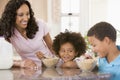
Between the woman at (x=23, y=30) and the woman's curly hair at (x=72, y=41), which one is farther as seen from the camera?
the woman at (x=23, y=30)

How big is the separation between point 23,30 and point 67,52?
0.50m

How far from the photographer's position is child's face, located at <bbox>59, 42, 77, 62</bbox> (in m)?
1.63

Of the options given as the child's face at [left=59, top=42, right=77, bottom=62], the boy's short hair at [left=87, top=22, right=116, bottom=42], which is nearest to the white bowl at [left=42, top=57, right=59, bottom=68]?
the child's face at [left=59, top=42, right=77, bottom=62]

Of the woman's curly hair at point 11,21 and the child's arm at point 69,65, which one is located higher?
the woman's curly hair at point 11,21

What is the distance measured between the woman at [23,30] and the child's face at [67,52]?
248mm

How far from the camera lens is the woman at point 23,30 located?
→ 6.26ft

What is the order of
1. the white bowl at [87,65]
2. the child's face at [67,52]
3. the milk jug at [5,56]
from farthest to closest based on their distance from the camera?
the child's face at [67,52] < the milk jug at [5,56] < the white bowl at [87,65]

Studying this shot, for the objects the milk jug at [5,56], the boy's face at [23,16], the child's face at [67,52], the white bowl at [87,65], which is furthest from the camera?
the boy's face at [23,16]

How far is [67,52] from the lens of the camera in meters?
1.67

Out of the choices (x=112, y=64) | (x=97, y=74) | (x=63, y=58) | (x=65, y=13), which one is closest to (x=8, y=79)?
(x=97, y=74)

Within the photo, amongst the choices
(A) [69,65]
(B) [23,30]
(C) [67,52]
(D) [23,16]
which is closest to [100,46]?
(A) [69,65]

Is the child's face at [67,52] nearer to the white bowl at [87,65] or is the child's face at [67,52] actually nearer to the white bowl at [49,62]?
the white bowl at [49,62]

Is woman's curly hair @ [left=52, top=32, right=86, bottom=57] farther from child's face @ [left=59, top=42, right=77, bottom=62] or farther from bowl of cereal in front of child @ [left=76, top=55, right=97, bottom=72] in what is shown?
bowl of cereal in front of child @ [left=76, top=55, right=97, bottom=72]

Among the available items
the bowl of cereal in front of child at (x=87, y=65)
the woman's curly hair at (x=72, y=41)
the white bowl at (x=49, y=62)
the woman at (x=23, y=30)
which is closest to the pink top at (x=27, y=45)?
the woman at (x=23, y=30)
